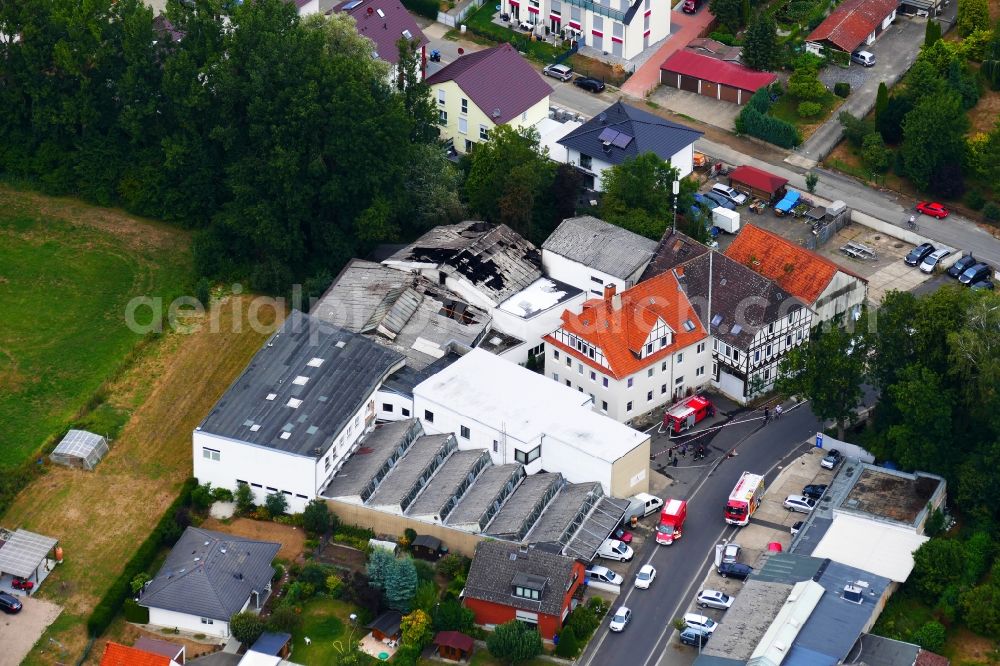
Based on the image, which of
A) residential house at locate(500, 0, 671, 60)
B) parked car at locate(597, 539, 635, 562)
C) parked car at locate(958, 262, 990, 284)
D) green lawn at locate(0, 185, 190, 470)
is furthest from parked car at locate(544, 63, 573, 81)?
parked car at locate(597, 539, 635, 562)

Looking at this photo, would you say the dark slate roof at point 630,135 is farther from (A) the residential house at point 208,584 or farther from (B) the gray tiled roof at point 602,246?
(A) the residential house at point 208,584

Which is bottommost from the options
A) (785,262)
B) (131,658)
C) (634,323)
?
(131,658)

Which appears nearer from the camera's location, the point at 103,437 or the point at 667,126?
the point at 103,437

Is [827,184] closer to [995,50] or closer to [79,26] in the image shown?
[995,50]

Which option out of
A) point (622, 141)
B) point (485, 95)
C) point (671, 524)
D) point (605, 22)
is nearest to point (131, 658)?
point (671, 524)

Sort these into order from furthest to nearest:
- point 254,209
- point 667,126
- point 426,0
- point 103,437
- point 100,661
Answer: point 426,0
point 667,126
point 254,209
point 103,437
point 100,661

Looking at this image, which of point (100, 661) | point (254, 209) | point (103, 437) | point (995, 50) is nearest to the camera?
point (100, 661)

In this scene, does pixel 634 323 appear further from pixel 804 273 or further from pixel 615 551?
pixel 615 551

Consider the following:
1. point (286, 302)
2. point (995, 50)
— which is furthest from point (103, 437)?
point (995, 50)
